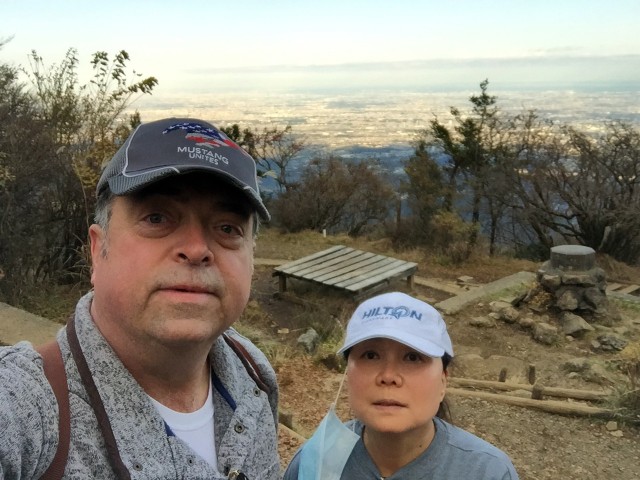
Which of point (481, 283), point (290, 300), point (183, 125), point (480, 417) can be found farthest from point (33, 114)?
point (481, 283)

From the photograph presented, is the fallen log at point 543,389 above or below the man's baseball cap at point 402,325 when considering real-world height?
below

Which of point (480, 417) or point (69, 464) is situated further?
point (480, 417)

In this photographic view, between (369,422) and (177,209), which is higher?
(177,209)

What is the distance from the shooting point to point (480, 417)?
4.86m

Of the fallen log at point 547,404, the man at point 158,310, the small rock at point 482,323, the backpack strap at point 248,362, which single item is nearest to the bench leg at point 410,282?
the small rock at point 482,323

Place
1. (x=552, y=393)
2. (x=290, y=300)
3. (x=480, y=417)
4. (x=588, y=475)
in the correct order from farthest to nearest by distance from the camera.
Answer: (x=290, y=300)
(x=552, y=393)
(x=480, y=417)
(x=588, y=475)

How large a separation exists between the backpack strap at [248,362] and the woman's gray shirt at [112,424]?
0.24ft

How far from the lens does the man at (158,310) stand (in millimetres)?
1134

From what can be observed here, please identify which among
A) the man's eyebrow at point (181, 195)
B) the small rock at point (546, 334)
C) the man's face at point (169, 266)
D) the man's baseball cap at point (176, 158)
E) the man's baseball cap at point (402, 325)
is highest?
the man's baseball cap at point (176, 158)

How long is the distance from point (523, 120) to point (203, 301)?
17.1 metres

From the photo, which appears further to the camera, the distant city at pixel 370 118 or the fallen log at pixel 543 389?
the distant city at pixel 370 118

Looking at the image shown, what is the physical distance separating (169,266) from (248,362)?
1.74ft

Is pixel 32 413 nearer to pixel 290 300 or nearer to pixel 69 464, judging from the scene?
pixel 69 464

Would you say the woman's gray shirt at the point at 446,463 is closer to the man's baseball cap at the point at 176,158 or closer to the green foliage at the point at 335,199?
the man's baseball cap at the point at 176,158
